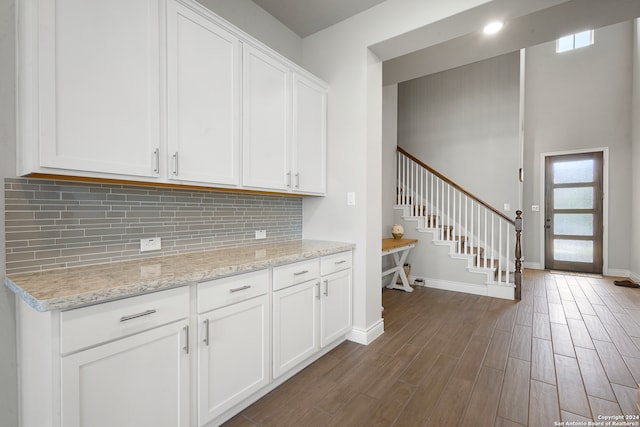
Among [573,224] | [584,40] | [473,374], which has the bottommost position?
[473,374]

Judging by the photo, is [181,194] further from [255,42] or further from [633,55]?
[633,55]

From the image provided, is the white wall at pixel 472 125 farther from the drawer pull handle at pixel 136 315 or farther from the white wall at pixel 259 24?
the drawer pull handle at pixel 136 315

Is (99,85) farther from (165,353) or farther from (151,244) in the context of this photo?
(165,353)

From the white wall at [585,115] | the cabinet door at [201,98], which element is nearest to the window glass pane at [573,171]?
the white wall at [585,115]

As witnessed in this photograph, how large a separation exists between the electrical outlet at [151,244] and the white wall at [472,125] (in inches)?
220

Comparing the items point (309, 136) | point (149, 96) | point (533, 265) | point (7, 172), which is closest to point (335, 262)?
point (309, 136)

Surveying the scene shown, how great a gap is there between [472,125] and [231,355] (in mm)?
5969

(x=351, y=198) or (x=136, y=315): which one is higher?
(x=351, y=198)

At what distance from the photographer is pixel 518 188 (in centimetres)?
532

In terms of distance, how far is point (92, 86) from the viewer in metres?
1.38

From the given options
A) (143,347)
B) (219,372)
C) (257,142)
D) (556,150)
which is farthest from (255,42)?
(556,150)

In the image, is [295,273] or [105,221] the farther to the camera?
[295,273]

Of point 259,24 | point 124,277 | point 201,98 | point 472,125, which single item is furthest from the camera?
point 472,125

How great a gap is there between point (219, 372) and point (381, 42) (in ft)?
9.18
